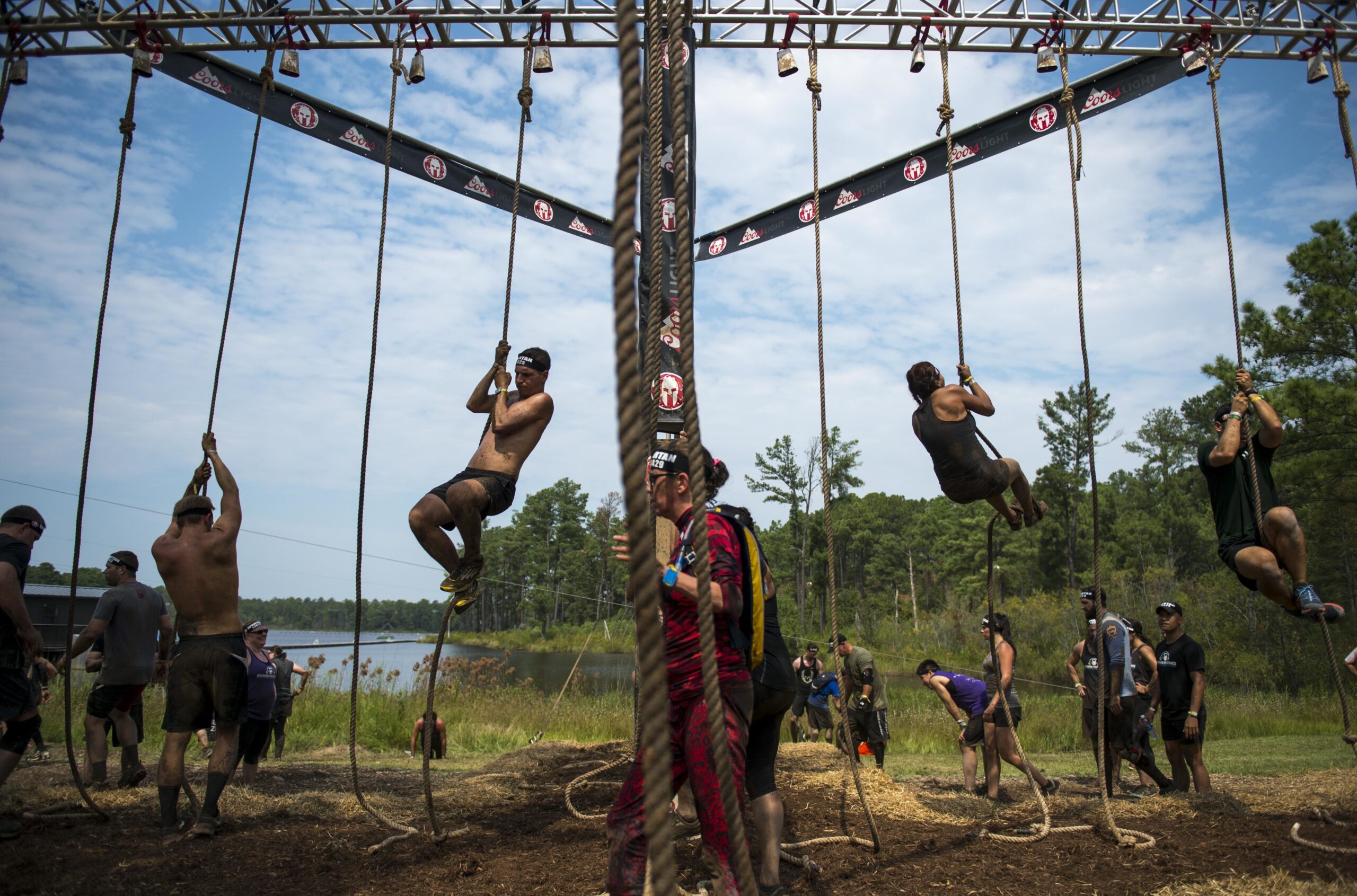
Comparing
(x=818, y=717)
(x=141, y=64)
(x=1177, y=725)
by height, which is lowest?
(x=818, y=717)

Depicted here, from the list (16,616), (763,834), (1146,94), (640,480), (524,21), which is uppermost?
(524,21)

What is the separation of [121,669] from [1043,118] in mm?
9798

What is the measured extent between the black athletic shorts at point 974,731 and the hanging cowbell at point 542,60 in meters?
7.28

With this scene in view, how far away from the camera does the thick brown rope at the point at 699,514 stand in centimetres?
176

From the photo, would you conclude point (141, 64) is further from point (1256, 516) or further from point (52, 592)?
point (52, 592)

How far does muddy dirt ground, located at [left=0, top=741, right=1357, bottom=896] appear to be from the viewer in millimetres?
4398

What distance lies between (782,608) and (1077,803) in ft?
179

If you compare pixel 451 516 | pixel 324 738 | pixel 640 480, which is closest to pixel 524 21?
pixel 451 516

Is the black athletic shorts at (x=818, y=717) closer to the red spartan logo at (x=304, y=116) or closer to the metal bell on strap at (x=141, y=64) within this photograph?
the red spartan logo at (x=304, y=116)

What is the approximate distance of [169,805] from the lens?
5.43 metres

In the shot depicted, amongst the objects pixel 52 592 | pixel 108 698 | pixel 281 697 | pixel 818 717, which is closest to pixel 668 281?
pixel 108 698

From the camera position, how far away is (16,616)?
17.4 feet

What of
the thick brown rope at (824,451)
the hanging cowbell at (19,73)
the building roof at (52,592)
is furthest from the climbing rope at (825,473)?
the building roof at (52,592)

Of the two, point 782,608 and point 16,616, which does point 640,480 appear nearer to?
point 16,616
